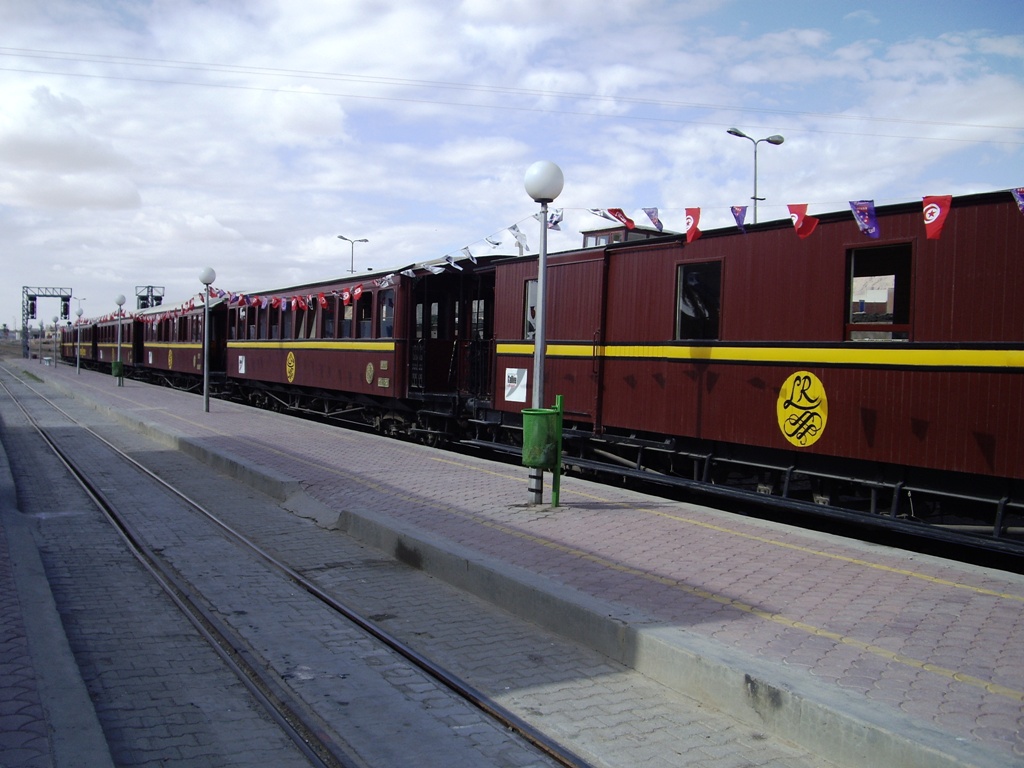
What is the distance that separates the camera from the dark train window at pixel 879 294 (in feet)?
25.8

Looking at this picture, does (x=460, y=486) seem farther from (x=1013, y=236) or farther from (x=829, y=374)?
(x=1013, y=236)

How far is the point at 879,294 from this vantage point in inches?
Result: 318

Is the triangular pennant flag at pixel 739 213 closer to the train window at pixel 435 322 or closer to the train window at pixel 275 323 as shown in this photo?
the train window at pixel 435 322

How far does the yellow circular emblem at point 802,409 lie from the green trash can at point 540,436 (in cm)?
238

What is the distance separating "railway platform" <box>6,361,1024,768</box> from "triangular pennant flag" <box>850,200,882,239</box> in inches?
112

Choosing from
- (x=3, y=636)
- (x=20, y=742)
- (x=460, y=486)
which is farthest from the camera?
Answer: (x=460, y=486)

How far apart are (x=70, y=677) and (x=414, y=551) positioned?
3.22 meters

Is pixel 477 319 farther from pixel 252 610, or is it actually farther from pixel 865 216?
pixel 252 610

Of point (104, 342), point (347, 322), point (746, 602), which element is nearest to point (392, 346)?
point (347, 322)

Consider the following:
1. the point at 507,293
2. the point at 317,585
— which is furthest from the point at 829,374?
the point at 507,293

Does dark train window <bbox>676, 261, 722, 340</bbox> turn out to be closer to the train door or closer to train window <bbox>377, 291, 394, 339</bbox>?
the train door

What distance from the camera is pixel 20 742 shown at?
12.1 ft

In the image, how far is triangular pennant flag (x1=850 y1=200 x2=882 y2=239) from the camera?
7.78m

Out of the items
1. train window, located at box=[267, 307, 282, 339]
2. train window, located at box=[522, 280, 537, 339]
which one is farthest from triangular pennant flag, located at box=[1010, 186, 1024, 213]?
train window, located at box=[267, 307, 282, 339]
